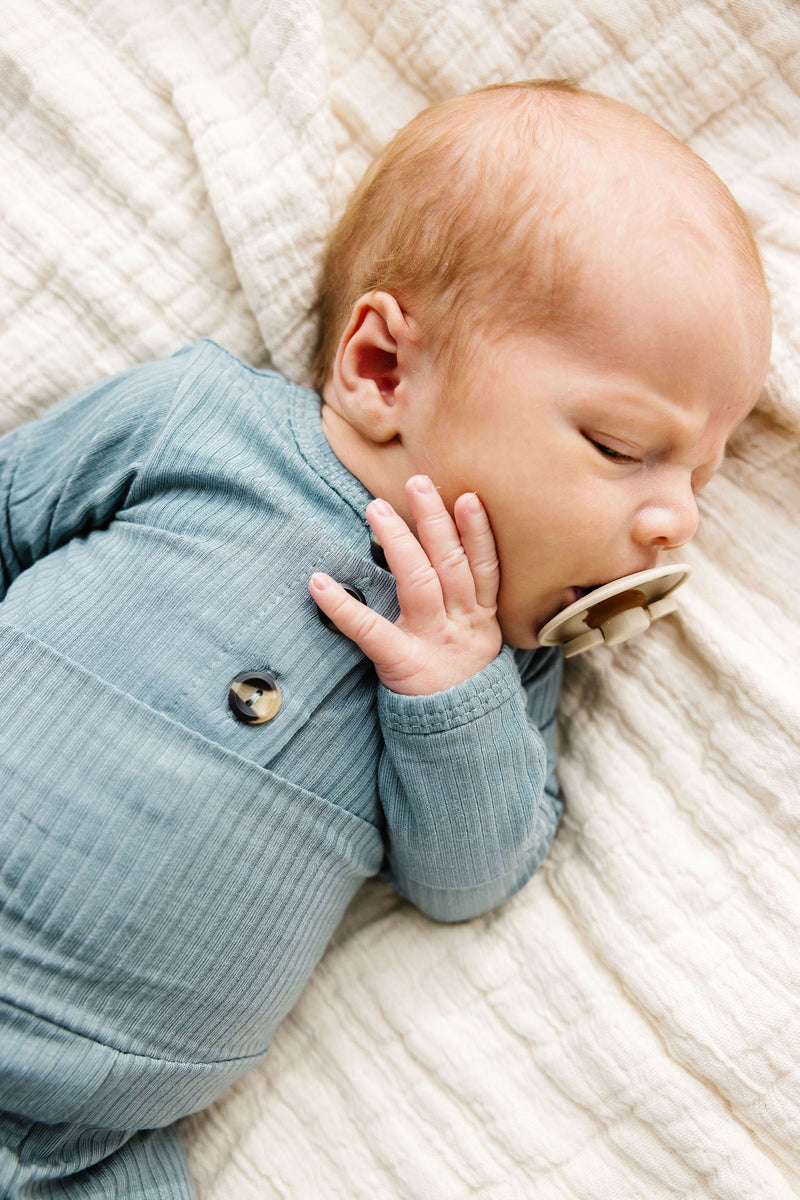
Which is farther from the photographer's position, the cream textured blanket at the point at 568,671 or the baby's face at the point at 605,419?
the cream textured blanket at the point at 568,671

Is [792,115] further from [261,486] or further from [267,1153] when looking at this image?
[267,1153]

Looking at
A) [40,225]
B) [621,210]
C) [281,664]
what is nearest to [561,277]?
[621,210]

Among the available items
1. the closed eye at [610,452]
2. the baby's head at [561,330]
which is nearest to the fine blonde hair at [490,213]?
the baby's head at [561,330]

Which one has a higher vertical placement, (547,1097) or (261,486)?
(261,486)

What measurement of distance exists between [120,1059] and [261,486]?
26.7 inches

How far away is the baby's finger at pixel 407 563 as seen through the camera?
102 centimetres

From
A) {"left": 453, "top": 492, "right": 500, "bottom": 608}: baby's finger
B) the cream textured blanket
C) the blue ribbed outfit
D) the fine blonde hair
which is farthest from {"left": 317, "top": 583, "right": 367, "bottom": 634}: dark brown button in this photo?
the cream textured blanket

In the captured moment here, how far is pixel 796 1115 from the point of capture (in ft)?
3.48

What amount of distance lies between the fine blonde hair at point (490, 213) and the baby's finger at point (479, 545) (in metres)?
0.18

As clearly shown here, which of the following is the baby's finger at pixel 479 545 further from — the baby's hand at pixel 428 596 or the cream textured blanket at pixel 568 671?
the cream textured blanket at pixel 568 671

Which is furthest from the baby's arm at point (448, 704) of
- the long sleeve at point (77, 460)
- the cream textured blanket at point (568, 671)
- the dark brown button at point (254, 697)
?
the long sleeve at point (77, 460)

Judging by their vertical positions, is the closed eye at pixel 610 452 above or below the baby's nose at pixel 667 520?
above

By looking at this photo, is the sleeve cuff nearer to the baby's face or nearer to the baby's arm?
the baby's arm

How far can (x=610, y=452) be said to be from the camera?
985mm
